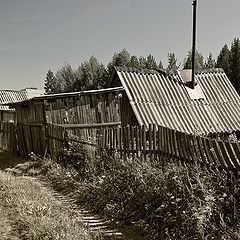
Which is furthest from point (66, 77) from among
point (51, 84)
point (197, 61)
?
point (197, 61)

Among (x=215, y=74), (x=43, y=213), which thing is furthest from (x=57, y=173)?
(x=215, y=74)

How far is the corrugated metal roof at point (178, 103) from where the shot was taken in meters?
13.0

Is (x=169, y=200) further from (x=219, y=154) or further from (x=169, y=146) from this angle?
(x=169, y=146)

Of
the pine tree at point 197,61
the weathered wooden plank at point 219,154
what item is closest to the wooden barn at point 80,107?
the weathered wooden plank at point 219,154

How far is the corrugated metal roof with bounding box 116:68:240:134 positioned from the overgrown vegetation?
15.1 feet

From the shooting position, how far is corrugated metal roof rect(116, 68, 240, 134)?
13023 millimetres

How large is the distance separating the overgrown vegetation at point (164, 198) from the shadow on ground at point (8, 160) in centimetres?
509

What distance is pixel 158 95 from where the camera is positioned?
1395cm

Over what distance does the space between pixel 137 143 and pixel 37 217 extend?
370 centimetres

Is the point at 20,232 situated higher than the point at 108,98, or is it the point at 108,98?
the point at 108,98

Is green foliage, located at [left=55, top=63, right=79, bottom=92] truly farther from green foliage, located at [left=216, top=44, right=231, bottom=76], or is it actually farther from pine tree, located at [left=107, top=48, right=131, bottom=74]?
green foliage, located at [left=216, top=44, right=231, bottom=76]

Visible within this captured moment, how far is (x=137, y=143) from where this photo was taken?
345 inches

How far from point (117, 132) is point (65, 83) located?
2609 inches

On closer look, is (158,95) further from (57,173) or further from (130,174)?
(130,174)
